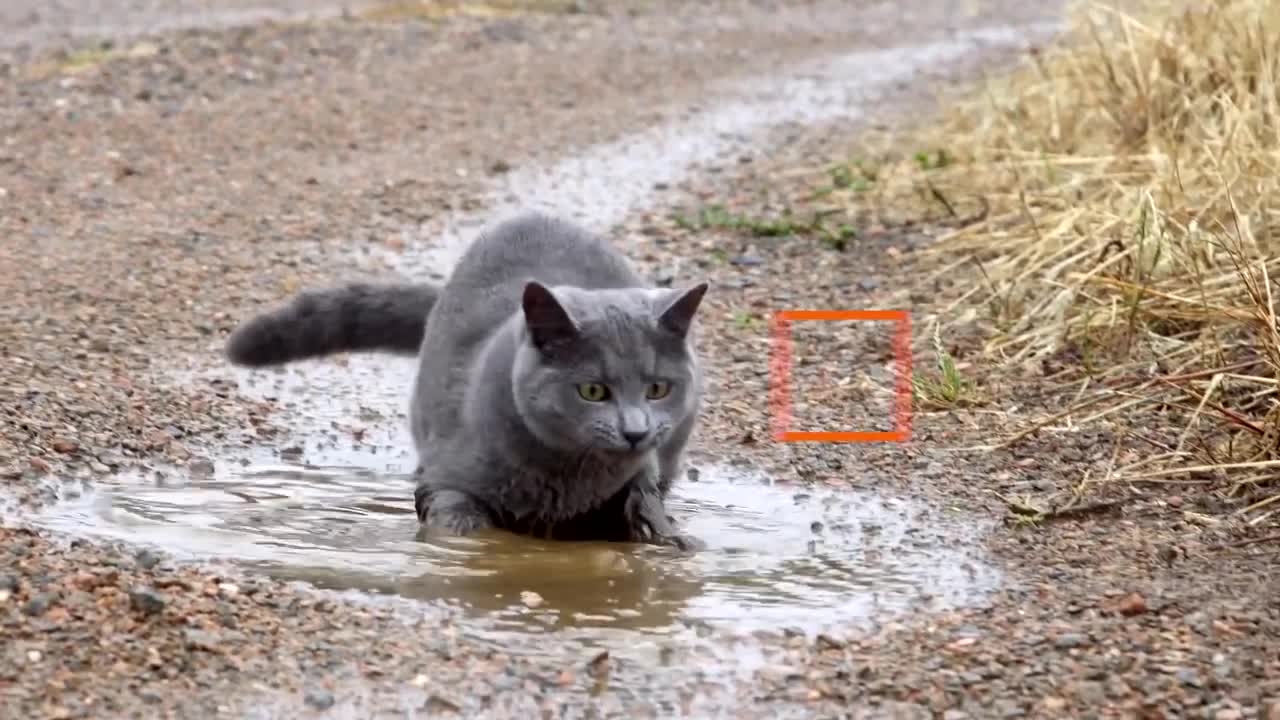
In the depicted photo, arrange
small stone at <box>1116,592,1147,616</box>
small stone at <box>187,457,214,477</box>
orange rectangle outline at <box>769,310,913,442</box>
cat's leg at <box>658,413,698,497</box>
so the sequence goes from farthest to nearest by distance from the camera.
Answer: orange rectangle outline at <box>769,310,913,442</box>, small stone at <box>187,457,214,477</box>, cat's leg at <box>658,413,698,497</box>, small stone at <box>1116,592,1147,616</box>

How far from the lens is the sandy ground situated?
12.3 ft

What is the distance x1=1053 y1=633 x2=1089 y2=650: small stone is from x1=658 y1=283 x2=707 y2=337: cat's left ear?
1.29 meters

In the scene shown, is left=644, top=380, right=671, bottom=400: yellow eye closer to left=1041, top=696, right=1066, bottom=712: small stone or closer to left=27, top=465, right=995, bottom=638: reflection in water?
left=27, top=465, right=995, bottom=638: reflection in water

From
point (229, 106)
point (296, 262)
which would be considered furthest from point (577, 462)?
point (229, 106)

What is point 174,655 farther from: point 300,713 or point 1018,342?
point 1018,342

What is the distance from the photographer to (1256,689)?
3744 millimetres

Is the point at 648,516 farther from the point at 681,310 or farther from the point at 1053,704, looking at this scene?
the point at 1053,704

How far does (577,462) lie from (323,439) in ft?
3.68

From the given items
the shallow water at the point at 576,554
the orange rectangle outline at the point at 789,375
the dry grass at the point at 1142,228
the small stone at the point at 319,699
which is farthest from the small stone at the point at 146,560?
the dry grass at the point at 1142,228

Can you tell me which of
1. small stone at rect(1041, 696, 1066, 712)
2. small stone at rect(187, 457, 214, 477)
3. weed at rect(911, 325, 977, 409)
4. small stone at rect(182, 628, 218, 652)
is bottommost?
small stone at rect(1041, 696, 1066, 712)

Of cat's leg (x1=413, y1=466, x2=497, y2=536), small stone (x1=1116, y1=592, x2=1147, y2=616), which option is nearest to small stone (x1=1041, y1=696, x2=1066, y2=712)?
small stone (x1=1116, y1=592, x2=1147, y2=616)

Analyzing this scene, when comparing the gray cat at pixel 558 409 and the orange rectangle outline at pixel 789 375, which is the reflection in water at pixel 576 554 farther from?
the orange rectangle outline at pixel 789 375

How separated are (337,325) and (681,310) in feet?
4.67

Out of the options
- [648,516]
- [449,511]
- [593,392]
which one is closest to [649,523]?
[648,516]
